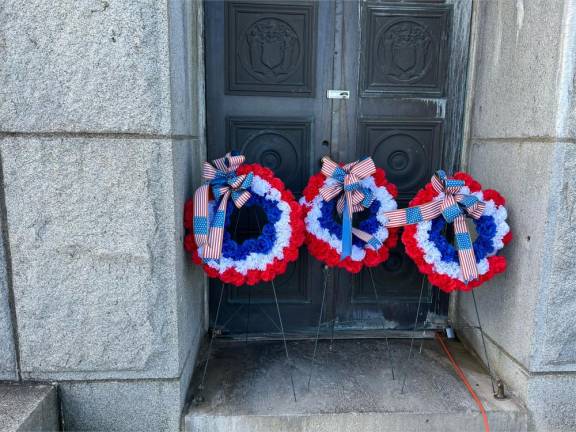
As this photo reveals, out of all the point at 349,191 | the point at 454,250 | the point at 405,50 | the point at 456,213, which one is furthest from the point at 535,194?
the point at 405,50

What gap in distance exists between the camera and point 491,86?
298 cm

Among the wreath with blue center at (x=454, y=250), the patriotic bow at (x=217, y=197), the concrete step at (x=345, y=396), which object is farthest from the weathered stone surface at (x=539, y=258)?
the patriotic bow at (x=217, y=197)

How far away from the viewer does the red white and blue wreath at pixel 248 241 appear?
2.55 meters

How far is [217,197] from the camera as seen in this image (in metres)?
2.60

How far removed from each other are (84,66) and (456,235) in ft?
7.31

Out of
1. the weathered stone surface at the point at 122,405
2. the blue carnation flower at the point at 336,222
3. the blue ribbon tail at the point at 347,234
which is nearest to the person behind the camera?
the weathered stone surface at the point at 122,405

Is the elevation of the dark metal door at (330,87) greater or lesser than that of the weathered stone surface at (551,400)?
greater

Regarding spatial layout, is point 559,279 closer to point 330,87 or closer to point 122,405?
point 330,87

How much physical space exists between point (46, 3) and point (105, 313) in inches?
62.2

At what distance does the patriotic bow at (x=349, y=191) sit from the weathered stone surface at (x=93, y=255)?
3.29 feet

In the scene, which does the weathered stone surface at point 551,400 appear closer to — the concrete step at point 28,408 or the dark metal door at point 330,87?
the dark metal door at point 330,87

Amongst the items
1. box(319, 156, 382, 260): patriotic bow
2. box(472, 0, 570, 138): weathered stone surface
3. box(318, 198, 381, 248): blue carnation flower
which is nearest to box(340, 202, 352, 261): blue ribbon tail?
box(319, 156, 382, 260): patriotic bow

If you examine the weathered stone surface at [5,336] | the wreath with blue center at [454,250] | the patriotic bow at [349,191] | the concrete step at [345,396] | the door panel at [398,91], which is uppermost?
the door panel at [398,91]

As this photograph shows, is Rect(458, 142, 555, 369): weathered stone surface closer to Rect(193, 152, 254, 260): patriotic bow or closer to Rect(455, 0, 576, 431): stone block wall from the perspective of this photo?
Rect(455, 0, 576, 431): stone block wall
